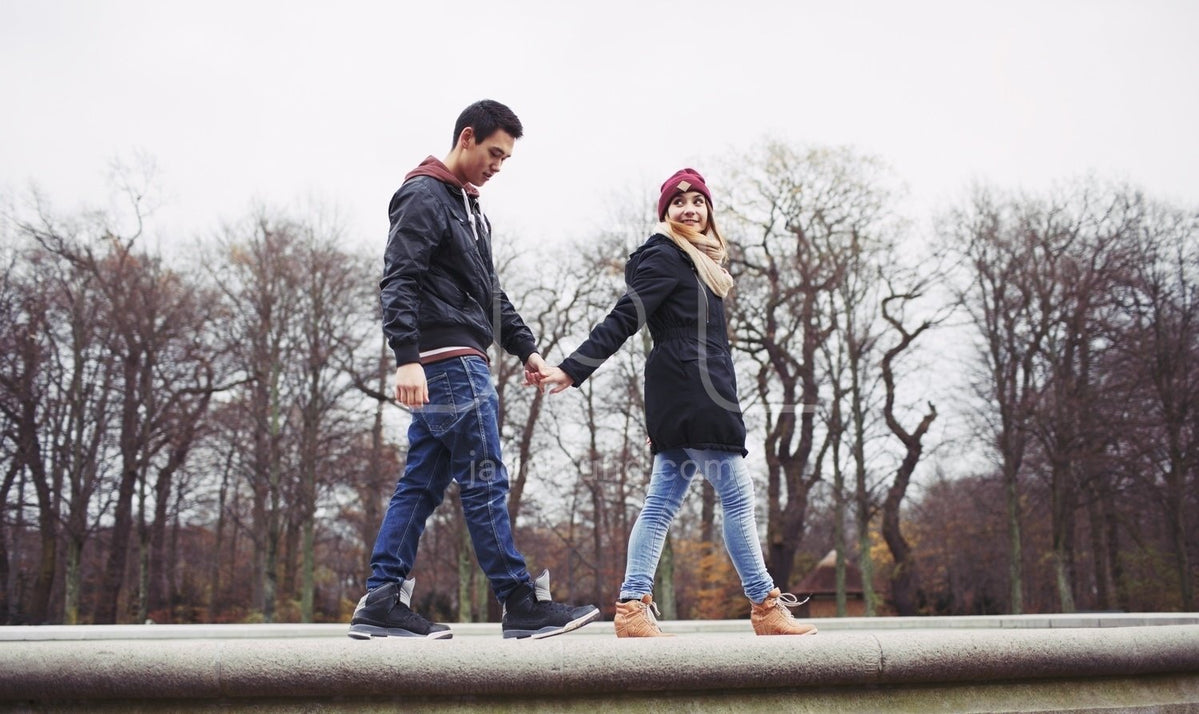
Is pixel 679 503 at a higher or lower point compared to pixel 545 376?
lower

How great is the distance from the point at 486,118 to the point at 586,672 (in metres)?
2.42

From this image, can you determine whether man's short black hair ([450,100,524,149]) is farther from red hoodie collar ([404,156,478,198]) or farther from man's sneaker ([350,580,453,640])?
man's sneaker ([350,580,453,640])

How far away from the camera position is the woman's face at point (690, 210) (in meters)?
4.76

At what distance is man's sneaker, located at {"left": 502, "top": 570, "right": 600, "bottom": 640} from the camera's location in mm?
3911

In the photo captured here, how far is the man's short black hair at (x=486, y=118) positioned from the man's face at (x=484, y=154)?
0.07 feet

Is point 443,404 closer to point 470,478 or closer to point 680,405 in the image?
point 470,478

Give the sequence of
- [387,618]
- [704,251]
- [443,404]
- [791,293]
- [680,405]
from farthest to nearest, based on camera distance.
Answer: [791,293] < [704,251] < [680,405] < [443,404] < [387,618]

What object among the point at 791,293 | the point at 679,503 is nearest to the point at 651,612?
the point at 679,503

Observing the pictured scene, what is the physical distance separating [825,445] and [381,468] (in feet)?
42.0

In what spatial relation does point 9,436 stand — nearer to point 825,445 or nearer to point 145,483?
point 145,483

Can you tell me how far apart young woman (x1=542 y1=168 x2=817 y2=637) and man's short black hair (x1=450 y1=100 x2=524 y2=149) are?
2.91 ft

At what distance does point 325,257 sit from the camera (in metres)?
29.3

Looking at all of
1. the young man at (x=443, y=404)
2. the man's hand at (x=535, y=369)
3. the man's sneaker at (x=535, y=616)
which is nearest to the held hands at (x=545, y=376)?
the man's hand at (x=535, y=369)

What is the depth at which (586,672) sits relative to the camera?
A: 301 centimetres
